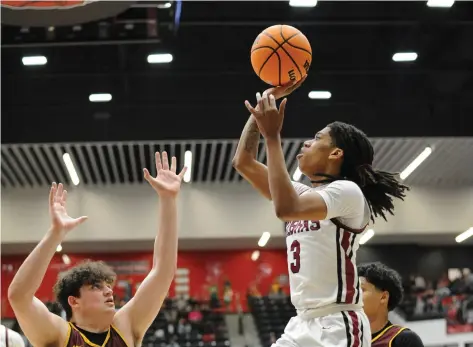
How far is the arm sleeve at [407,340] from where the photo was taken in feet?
14.8

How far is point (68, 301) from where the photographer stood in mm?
3838

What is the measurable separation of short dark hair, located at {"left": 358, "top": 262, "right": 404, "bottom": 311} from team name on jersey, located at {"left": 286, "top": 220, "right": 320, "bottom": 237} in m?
1.58

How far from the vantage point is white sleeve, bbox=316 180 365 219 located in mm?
3217

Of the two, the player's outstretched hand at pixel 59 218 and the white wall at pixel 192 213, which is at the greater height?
the white wall at pixel 192 213

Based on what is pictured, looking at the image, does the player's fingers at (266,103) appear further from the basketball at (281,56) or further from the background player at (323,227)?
the basketball at (281,56)

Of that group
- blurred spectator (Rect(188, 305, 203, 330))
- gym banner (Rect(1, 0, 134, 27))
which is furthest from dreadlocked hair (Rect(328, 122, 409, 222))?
blurred spectator (Rect(188, 305, 203, 330))

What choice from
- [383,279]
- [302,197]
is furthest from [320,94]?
[302,197]

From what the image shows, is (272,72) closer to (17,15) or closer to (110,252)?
(17,15)

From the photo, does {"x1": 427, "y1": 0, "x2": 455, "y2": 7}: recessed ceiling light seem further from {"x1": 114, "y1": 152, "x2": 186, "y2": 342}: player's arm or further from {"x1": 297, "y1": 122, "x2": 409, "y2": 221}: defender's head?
{"x1": 114, "y1": 152, "x2": 186, "y2": 342}: player's arm

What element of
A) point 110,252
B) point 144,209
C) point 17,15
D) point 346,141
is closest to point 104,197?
point 144,209

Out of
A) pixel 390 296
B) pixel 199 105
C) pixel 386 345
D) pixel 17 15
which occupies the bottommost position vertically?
pixel 386 345

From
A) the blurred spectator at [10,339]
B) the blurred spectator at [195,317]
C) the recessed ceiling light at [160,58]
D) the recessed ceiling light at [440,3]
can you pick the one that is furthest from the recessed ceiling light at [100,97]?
the blurred spectator at [10,339]

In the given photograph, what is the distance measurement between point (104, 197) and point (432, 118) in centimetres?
794

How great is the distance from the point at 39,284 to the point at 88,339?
518mm
